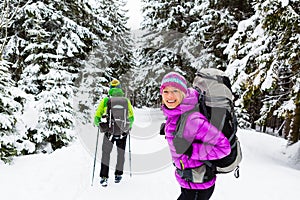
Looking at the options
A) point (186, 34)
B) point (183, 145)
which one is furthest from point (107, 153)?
point (186, 34)

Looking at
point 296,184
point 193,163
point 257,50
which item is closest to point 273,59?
point 257,50

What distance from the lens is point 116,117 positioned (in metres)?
5.57

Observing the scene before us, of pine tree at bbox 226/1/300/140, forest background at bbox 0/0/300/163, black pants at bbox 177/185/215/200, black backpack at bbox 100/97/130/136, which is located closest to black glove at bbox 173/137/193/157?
black pants at bbox 177/185/215/200

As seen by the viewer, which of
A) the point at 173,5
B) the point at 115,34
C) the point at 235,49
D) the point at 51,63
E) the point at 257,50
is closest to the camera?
the point at 257,50

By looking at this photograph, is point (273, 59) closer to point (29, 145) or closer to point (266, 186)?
point (266, 186)

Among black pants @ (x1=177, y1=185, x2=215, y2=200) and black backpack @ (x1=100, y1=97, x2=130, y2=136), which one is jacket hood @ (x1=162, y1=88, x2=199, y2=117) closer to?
A: black pants @ (x1=177, y1=185, x2=215, y2=200)

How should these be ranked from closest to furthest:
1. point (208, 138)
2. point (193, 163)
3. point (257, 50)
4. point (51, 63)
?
point (208, 138)
point (193, 163)
point (257, 50)
point (51, 63)

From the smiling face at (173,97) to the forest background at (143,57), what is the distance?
16.4 ft

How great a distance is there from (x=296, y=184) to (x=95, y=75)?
16.5 metres

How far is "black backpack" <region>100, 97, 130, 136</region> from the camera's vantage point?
18.1 ft

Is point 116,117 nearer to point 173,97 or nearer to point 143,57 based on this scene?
point 173,97

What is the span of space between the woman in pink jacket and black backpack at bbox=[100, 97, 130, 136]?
2.99m

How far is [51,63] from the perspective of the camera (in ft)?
33.1

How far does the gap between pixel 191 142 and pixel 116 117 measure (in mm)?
3365
